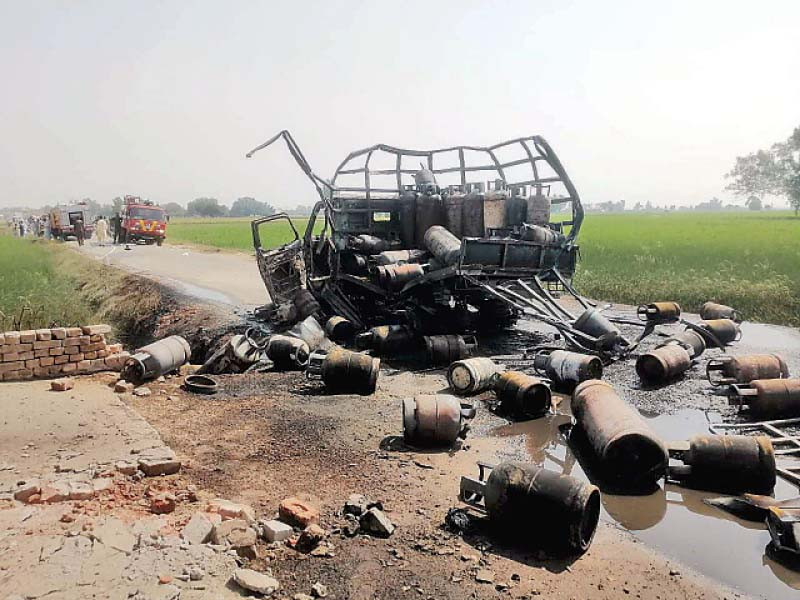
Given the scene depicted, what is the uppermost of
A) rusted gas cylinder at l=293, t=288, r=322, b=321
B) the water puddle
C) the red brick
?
the red brick

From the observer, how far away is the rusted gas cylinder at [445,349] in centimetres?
986

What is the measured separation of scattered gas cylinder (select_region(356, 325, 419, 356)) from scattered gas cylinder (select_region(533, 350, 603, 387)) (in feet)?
9.29

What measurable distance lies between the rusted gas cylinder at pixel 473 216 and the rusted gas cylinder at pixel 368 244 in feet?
5.49

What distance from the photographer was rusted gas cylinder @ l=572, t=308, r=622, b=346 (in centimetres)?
952

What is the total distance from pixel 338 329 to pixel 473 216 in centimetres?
347

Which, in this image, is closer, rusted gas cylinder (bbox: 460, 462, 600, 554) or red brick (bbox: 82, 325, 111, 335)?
rusted gas cylinder (bbox: 460, 462, 600, 554)

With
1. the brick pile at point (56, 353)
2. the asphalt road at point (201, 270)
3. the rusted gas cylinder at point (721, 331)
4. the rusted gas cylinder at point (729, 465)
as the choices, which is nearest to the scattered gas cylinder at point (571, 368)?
the rusted gas cylinder at point (729, 465)

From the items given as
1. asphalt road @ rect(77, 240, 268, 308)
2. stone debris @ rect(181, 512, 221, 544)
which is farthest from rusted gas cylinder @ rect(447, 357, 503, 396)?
asphalt road @ rect(77, 240, 268, 308)

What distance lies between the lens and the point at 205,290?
18.0 meters

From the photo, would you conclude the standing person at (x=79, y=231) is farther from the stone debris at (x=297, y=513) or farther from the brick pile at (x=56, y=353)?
the stone debris at (x=297, y=513)

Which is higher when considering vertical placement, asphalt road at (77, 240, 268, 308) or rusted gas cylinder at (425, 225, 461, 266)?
rusted gas cylinder at (425, 225, 461, 266)

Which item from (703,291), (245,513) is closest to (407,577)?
(245,513)

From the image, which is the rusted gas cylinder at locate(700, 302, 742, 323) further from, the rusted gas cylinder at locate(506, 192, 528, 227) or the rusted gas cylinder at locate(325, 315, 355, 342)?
the rusted gas cylinder at locate(325, 315, 355, 342)

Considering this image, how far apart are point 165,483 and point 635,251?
23605mm
